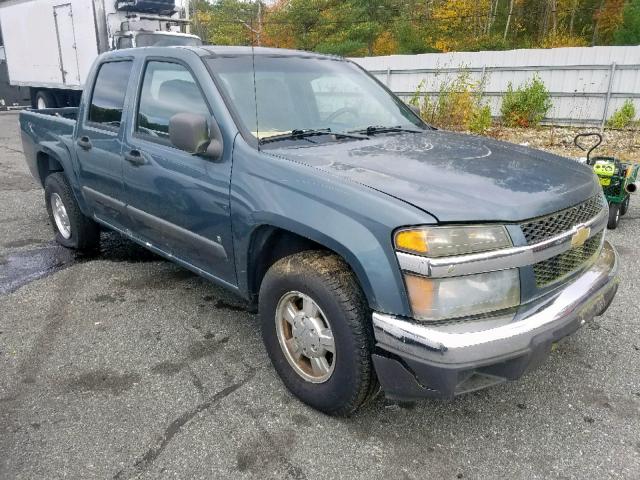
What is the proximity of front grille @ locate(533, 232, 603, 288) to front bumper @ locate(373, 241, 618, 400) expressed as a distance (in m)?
0.10

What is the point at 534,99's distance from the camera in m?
13.5

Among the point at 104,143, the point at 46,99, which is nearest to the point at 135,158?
the point at 104,143

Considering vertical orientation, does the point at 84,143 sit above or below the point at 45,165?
above

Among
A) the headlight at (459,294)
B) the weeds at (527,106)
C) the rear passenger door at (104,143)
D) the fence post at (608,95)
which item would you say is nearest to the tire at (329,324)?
the headlight at (459,294)

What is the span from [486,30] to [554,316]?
4114cm

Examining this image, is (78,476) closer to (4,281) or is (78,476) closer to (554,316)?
(554,316)

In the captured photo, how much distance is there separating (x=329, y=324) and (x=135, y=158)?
196 centimetres

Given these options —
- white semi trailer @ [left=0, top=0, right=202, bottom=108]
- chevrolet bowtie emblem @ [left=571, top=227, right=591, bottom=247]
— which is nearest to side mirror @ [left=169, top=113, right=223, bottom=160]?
chevrolet bowtie emblem @ [left=571, top=227, right=591, bottom=247]

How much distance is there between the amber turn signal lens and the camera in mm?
2020

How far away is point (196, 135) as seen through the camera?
9.04ft

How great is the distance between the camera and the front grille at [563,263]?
87.7 inches

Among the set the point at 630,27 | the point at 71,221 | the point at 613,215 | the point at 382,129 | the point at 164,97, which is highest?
the point at 630,27

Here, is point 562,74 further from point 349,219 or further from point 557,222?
point 349,219

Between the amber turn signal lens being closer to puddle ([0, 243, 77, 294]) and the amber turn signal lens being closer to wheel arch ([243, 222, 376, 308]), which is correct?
wheel arch ([243, 222, 376, 308])
